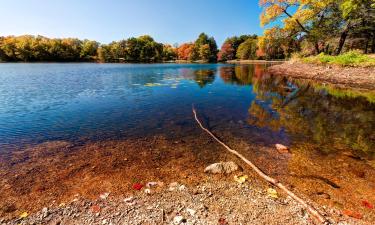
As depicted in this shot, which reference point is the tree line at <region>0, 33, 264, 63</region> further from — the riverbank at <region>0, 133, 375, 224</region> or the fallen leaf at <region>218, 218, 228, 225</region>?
the fallen leaf at <region>218, 218, 228, 225</region>

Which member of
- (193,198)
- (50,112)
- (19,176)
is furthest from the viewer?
(50,112)

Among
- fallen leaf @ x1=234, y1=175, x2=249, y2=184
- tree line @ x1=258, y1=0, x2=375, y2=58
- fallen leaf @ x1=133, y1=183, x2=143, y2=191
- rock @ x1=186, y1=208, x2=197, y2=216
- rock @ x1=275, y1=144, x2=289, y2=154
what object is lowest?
fallen leaf @ x1=133, y1=183, x2=143, y2=191

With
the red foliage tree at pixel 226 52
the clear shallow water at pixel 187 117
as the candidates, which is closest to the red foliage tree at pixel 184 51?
the red foliage tree at pixel 226 52

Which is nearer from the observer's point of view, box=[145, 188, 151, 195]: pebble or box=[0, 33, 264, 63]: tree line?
box=[145, 188, 151, 195]: pebble

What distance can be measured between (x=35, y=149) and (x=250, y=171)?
7.03m

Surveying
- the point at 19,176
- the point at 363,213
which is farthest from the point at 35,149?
the point at 363,213

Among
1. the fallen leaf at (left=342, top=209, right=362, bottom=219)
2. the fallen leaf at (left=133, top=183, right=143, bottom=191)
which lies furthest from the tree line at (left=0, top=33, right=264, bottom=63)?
the fallen leaf at (left=133, top=183, right=143, bottom=191)

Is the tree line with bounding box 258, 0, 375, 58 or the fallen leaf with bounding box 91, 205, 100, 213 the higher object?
the tree line with bounding box 258, 0, 375, 58

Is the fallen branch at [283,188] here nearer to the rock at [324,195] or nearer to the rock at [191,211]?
the rock at [324,195]

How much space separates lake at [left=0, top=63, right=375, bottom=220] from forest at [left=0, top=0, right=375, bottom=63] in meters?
21.9

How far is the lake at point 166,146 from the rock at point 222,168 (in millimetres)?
277

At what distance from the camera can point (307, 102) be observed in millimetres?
13742

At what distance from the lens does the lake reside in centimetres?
477

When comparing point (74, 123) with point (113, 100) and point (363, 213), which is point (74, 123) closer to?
point (113, 100)
